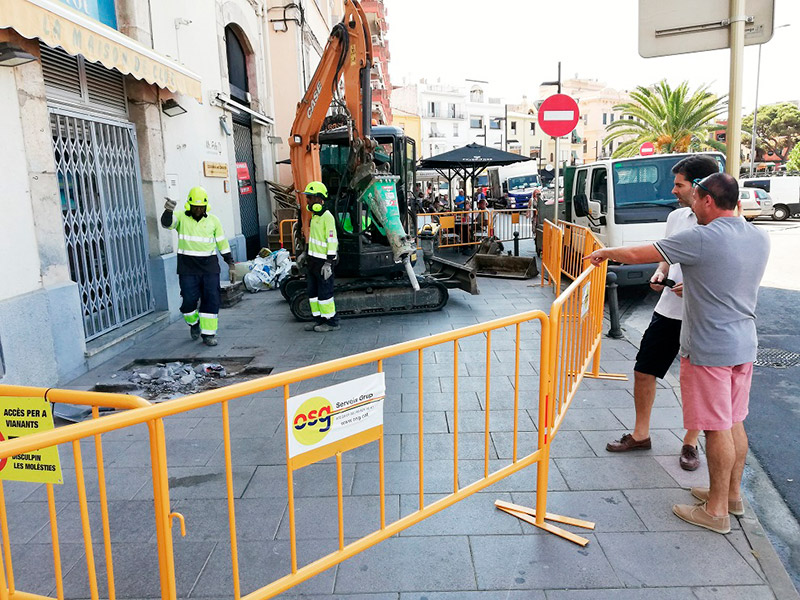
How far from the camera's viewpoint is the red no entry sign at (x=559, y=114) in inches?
332

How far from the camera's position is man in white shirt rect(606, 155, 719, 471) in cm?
372

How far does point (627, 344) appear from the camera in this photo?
6652 mm

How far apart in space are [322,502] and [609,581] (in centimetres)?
162

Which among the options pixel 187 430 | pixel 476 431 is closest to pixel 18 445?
pixel 187 430

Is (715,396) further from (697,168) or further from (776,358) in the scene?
(776,358)

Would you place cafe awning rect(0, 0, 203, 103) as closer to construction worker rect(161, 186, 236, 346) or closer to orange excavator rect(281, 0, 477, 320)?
construction worker rect(161, 186, 236, 346)

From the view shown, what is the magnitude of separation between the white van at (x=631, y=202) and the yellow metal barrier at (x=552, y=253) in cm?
68

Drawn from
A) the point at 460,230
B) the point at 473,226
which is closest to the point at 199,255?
the point at 460,230

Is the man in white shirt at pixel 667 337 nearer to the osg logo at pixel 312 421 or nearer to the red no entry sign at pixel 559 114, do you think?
the osg logo at pixel 312 421

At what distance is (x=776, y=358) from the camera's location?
244 inches

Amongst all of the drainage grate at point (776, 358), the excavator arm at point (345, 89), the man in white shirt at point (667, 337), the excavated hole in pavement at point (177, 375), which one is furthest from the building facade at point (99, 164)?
the drainage grate at point (776, 358)

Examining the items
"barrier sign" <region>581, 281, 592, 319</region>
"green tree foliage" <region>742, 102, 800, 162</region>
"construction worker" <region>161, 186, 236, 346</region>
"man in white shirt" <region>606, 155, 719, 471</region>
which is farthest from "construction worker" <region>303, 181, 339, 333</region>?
"green tree foliage" <region>742, 102, 800, 162</region>

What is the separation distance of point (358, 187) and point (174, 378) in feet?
11.9

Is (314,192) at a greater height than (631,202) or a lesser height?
greater
